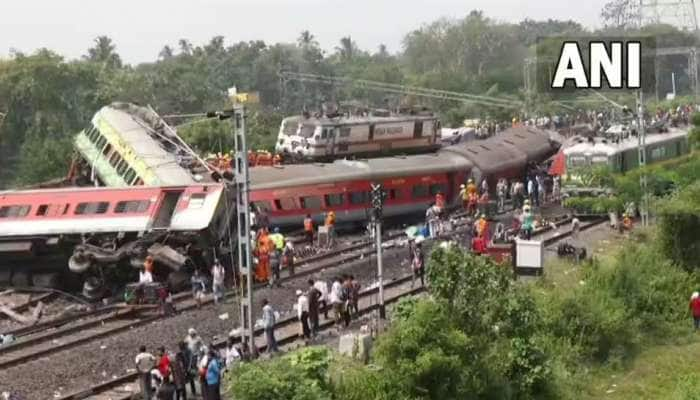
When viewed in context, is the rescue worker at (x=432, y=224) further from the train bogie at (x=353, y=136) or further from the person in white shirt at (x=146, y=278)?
the train bogie at (x=353, y=136)

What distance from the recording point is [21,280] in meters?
28.7

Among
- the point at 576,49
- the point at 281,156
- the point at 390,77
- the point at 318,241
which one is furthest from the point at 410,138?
the point at 390,77

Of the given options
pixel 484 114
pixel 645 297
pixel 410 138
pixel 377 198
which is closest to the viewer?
pixel 377 198

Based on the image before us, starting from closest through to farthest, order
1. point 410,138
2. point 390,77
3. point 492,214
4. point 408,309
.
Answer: point 408,309 → point 492,214 → point 410,138 → point 390,77

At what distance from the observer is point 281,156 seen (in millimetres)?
41656

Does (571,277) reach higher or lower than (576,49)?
lower

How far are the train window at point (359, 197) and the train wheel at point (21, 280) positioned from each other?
34.1ft

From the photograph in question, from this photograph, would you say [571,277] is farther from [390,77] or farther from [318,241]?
[390,77]

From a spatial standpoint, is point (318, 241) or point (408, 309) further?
point (318, 241)

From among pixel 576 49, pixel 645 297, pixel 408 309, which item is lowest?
pixel 645 297

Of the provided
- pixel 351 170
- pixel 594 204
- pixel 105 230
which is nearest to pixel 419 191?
pixel 351 170

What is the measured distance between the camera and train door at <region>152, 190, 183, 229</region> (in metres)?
27.9

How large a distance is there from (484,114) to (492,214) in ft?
145

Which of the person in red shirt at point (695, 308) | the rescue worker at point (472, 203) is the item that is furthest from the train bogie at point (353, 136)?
the person in red shirt at point (695, 308)
